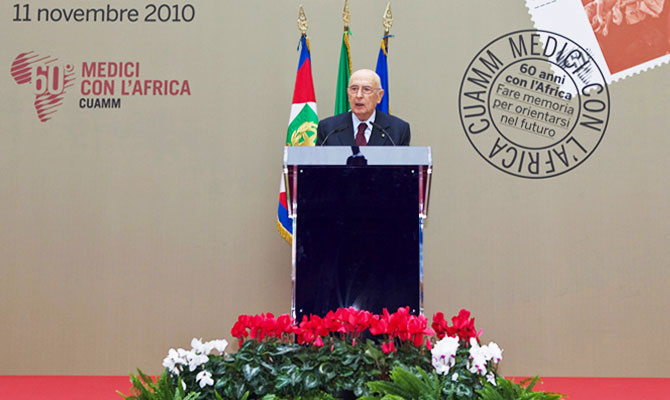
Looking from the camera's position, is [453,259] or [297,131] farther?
[453,259]

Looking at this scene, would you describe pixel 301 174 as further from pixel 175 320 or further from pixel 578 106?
pixel 578 106

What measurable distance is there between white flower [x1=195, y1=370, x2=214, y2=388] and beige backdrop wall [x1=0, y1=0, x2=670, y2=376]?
7.75 feet

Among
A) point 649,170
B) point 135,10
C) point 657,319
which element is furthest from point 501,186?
point 135,10

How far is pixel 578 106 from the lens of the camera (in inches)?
164

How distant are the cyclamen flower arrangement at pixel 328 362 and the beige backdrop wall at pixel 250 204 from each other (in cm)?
228

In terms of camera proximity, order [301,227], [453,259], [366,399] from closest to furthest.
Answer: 1. [366,399]
2. [301,227]
3. [453,259]

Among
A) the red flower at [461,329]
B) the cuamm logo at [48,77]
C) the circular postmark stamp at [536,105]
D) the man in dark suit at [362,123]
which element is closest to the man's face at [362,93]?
the man in dark suit at [362,123]

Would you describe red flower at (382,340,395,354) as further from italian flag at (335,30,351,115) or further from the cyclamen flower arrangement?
italian flag at (335,30,351,115)

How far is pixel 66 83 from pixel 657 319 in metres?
4.05

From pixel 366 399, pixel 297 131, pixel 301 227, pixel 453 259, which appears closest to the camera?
pixel 366 399

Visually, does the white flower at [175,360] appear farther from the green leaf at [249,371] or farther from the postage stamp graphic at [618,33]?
the postage stamp graphic at [618,33]

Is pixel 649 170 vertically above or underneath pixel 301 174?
above

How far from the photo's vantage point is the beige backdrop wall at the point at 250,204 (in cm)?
411

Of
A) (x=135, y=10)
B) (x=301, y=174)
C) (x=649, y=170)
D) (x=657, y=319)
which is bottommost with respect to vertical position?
(x=657, y=319)
